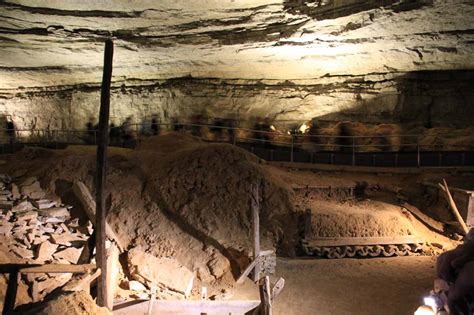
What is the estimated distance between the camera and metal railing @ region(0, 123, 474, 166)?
14.8 m

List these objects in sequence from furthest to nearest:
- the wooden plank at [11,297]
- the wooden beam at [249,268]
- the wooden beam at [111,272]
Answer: the wooden beam at [249,268] → the wooden beam at [111,272] → the wooden plank at [11,297]

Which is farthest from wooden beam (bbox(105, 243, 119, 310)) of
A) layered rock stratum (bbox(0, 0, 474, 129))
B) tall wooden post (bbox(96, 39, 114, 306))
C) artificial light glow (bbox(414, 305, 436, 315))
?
layered rock stratum (bbox(0, 0, 474, 129))

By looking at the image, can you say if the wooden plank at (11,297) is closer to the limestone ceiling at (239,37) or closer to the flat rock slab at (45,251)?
the flat rock slab at (45,251)

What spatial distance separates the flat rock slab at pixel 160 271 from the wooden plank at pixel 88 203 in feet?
1.76

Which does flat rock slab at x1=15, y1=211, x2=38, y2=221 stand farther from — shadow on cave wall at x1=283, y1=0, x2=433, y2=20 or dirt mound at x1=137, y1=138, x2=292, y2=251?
shadow on cave wall at x1=283, y1=0, x2=433, y2=20

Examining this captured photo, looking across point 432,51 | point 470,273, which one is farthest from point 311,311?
point 432,51

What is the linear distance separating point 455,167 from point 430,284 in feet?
22.0

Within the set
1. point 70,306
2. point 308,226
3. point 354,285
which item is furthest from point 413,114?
point 70,306

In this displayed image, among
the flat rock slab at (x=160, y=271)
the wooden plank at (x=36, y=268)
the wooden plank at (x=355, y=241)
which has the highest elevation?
the wooden plank at (x=36, y=268)

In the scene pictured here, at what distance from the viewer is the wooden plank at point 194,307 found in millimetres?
6578

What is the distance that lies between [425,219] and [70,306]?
11.5 m

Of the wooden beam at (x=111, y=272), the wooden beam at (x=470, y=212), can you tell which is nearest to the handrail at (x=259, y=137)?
the wooden beam at (x=470, y=212)

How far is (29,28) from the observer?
513 inches

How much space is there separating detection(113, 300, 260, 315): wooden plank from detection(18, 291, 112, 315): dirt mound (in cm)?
126
